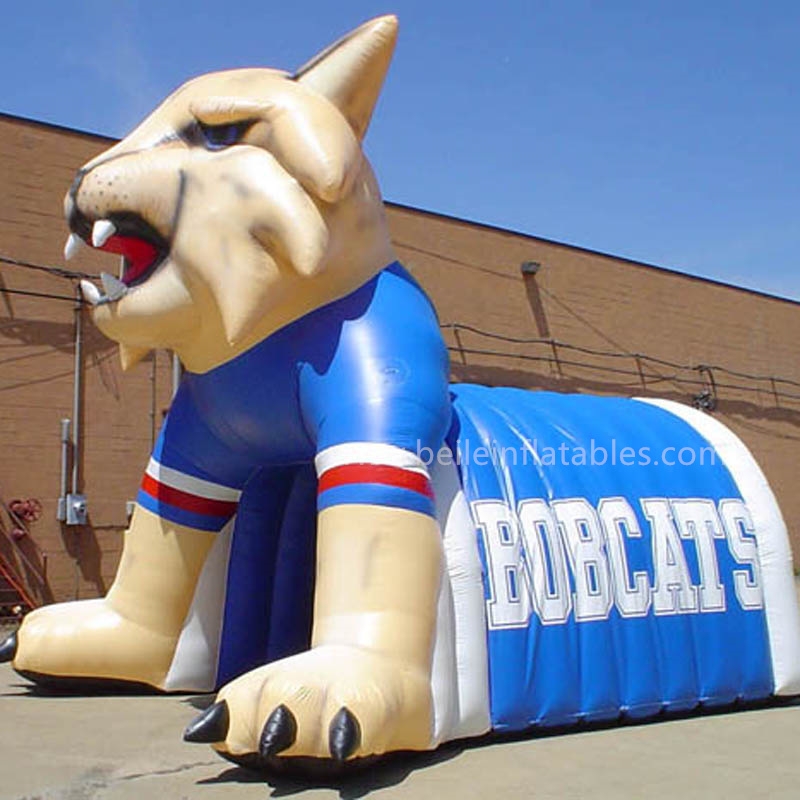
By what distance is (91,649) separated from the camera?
596 centimetres

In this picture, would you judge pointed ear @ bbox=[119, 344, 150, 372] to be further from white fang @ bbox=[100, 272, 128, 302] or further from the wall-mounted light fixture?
the wall-mounted light fixture

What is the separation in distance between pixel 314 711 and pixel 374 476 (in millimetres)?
1045

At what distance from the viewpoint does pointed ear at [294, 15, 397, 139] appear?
528 centimetres

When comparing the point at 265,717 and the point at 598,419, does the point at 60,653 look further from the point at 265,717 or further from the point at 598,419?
the point at 598,419

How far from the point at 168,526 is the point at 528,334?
29.0 ft

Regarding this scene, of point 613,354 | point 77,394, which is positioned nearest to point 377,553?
point 77,394

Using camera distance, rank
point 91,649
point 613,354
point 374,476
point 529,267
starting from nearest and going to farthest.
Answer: point 374,476
point 91,649
point 529,267
point 613,354

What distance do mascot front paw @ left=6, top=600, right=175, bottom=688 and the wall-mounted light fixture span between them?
29.7 feet

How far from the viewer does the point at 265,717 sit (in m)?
3.99

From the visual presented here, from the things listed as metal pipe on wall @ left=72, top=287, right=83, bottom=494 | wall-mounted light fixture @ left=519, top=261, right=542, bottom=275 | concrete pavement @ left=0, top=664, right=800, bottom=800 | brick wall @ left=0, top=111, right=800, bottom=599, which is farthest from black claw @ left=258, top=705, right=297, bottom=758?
wall-mounted light fixture @ left=519, top=261, right=542, bottom=275

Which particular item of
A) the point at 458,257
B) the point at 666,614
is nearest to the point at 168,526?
the point at 666,614

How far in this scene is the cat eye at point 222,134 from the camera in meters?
5.11

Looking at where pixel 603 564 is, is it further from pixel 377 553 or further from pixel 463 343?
pixel 463 343

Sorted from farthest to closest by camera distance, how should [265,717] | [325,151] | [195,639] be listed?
[195,639]
[325,151]
[265,717]
